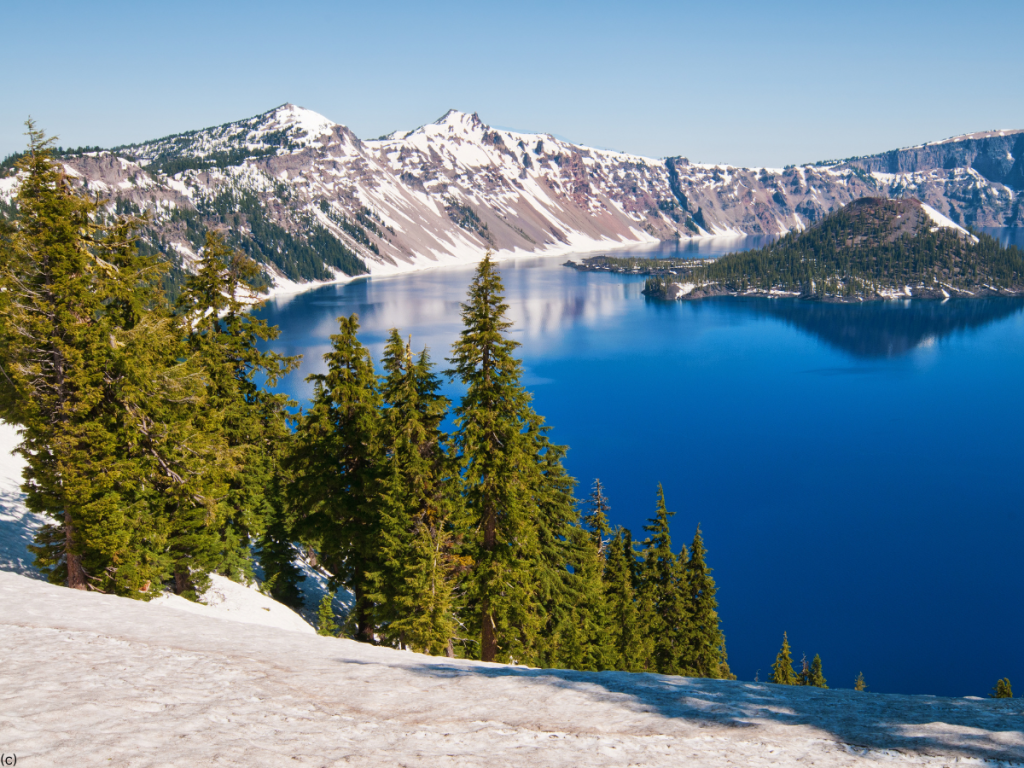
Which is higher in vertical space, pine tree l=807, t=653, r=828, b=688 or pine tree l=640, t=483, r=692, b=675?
pine tree l=640, t=483, r=692, b=675

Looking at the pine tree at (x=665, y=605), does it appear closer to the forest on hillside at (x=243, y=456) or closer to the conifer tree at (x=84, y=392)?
the forest on hillside at (x=243, y=456)

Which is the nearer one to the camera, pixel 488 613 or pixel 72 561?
pixel 72 561

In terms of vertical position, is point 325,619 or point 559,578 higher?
point 559,578

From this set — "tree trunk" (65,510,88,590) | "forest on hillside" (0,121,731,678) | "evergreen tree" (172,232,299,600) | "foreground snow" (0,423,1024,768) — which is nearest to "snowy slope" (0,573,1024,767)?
"foreground snow" (0,423,1024,768)

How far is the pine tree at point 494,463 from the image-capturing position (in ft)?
66.7

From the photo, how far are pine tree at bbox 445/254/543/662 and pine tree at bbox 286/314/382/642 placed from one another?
4493 mm

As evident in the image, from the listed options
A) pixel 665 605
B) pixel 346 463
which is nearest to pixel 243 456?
pixel 346 463

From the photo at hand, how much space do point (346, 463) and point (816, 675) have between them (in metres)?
32.4

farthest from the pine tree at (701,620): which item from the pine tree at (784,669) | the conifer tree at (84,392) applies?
the conifer tree at (84,392)

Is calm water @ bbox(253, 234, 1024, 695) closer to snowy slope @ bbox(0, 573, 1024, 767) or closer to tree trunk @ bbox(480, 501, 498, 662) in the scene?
tree trunk @ bbox(480, 501, 498, 662)

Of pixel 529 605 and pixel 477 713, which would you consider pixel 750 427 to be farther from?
pixel 477 713

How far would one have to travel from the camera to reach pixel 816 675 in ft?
125

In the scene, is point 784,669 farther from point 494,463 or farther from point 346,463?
point 346,463

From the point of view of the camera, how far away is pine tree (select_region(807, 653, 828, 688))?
1490 inches
